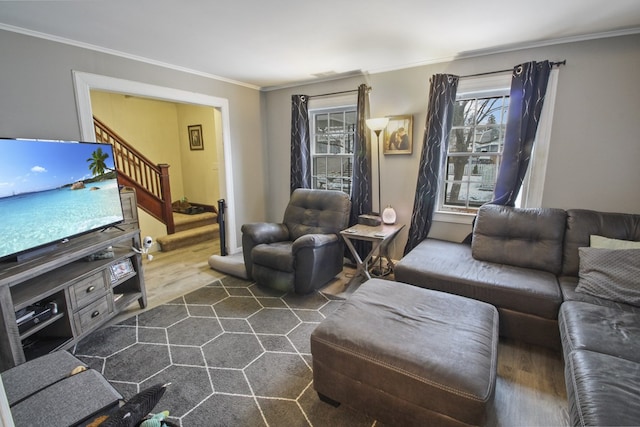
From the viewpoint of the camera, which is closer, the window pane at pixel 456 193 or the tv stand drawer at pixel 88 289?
the tv stand drawer at pixel 88 289

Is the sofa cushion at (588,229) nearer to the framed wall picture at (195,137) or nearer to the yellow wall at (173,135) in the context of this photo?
the yellow wall at (173,135)

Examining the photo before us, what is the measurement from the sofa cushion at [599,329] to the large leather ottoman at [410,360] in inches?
14.6

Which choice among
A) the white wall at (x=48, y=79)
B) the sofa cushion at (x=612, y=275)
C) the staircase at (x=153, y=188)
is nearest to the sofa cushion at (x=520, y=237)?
the sofa cushion at (x=612, y=275)

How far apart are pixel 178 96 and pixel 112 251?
178 cm

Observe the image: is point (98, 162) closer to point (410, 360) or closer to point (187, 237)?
point (187, 237)

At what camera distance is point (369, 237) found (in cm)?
290

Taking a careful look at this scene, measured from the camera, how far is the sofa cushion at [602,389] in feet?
3.61

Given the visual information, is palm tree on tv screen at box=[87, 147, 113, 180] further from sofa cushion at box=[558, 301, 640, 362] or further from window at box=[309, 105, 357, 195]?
sofa cushion at box=[558, 301, 640, 362]

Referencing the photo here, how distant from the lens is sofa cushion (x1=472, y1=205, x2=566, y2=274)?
240cm

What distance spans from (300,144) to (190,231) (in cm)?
244

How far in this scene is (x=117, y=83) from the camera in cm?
276

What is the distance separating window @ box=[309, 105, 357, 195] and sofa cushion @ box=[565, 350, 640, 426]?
2.94 m

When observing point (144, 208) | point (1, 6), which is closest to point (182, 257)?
point (144, 208)

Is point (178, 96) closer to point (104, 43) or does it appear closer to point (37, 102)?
point (104, 43)
